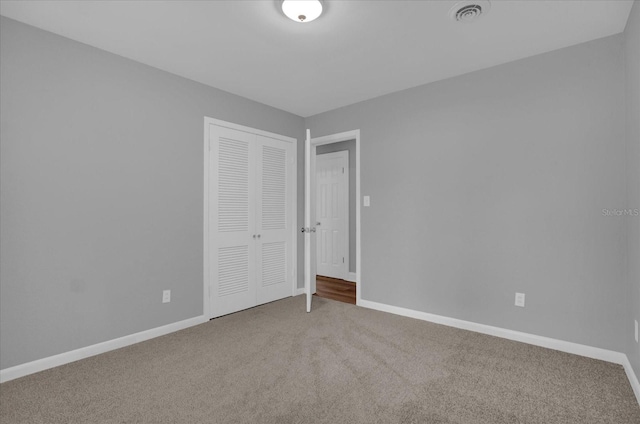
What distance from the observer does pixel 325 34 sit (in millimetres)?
2361

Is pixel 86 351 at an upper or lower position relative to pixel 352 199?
lower

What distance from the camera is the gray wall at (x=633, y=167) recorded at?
1.95 metres

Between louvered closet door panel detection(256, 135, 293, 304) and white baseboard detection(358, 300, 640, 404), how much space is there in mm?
1407

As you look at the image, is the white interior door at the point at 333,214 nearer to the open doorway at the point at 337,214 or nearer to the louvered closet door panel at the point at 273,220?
the open doorway at the point at 337,214

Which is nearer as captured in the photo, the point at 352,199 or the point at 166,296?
the point at 166,296

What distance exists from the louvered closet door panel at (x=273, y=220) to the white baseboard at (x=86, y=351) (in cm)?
103

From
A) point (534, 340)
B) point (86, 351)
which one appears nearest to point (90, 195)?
point (86, 351)

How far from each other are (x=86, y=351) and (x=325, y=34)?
307 centimetres

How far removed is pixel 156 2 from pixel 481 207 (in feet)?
9.96

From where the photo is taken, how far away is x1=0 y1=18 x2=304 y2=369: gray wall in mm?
2203

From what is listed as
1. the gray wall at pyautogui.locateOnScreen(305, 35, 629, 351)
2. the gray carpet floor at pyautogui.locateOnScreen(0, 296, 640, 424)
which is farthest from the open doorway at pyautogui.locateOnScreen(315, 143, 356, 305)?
the gray carpet floor at pyautogui.locateOnScreen(0, 296, 640, 424)

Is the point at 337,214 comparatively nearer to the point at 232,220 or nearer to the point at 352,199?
the point at 352,199

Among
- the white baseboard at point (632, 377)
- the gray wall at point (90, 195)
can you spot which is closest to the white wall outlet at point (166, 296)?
the gray wall at point (90, 195)

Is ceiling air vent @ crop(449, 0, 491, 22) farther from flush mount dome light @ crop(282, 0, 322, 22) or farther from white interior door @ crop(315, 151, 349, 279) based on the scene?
white interior door @ crop(315, 151, 349, 279)
